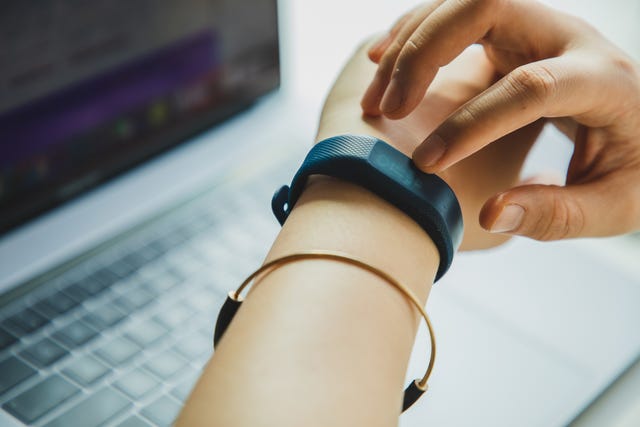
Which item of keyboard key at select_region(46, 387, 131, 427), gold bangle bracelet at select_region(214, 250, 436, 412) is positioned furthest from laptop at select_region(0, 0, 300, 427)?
gold bangle bracelet at select_region(214, 250, 436, 412)

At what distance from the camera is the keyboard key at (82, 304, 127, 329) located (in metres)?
0.65

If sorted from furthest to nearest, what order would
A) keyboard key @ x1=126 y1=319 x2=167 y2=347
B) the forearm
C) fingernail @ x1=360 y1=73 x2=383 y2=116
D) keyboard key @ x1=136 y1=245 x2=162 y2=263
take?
keyboard key @ x1=136 y1=245 x2=162 y2=263
keyboard key @ x1=126 y1=319 x2=167 y2=347
fingernail @ x1=360 y1=73 x2=383 y2=116
the forearm

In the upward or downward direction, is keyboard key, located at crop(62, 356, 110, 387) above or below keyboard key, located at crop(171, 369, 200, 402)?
above

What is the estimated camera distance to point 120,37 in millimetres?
772

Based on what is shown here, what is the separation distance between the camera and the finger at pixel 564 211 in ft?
1.71

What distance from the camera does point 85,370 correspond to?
23.8 inches

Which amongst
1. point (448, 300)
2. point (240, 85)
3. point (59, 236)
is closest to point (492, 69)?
point (448, 300)

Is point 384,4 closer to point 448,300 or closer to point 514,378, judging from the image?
point 448,300

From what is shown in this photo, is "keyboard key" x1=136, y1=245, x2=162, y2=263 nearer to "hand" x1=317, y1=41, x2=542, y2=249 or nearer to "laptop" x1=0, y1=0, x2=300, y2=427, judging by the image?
"laptop" x1=0, y1=0, x2=300, y2=427

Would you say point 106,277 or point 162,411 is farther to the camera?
point 106,277

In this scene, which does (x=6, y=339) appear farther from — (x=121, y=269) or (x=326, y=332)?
(x=326, y=332)

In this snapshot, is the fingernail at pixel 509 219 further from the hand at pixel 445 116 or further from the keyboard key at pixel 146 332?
the keyboard key at pixel 146 332

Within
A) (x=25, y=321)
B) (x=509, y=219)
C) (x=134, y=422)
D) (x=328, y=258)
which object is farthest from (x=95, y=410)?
(x=509, y=219)

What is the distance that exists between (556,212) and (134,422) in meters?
0.43
